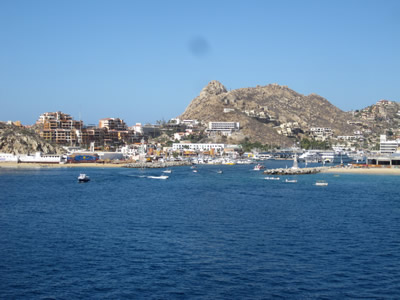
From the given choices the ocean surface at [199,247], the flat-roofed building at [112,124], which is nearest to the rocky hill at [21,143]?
the flat-roofed building at [112,124]

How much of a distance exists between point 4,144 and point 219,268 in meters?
119

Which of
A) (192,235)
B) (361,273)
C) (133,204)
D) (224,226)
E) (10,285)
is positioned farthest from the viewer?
(133,204)

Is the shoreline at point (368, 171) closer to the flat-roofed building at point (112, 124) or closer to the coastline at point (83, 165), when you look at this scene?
the coastline at point (83, 165)

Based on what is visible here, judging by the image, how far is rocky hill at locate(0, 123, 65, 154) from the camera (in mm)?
131625

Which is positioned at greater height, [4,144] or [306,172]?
[4,144]

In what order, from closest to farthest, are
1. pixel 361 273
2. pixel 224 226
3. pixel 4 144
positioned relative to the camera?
pixel 361 273, pixel 224 226, pixel 4 144

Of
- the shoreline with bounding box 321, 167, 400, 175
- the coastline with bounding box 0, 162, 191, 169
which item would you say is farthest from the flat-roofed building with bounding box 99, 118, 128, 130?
the shoreline with bounding box 321, 167, 400, 175

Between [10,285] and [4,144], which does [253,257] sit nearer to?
[10,285]

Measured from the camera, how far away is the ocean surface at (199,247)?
2339cm

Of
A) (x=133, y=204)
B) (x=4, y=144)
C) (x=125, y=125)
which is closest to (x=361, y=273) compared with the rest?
(x=133, y=204)

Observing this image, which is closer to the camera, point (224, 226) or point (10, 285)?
point (10, 285)

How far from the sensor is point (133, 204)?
5050 centimetres

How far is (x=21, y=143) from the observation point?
5261 inches

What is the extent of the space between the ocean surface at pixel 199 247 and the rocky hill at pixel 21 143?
82.1 m
